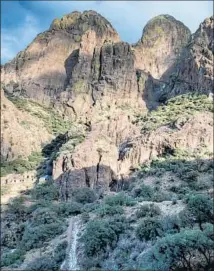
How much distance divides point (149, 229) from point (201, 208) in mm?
4174

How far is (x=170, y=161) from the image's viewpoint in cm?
6109

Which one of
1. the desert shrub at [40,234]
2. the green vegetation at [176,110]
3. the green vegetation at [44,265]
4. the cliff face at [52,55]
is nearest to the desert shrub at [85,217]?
the desert shrub at [40,234]

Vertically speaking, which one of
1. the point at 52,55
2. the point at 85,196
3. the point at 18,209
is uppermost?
the point at 52,55

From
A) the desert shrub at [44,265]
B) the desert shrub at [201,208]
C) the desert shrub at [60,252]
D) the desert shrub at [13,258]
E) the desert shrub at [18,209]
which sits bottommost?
the desert shrub at [13,258]

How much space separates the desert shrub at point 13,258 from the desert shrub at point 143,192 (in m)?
14.5

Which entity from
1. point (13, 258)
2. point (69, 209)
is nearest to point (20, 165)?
point (69, 209)

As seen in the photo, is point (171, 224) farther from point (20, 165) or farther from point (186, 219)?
point (20, 165)

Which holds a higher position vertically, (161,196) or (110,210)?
(161,196)

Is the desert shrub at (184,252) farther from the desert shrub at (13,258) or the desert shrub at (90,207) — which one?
the desert shrub at (90,207)

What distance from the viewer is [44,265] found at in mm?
34562

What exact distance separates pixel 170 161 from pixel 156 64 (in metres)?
69.4

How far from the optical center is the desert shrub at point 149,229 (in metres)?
33.4

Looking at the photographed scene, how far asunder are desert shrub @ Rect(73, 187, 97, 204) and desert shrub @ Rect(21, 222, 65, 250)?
34.6 ft

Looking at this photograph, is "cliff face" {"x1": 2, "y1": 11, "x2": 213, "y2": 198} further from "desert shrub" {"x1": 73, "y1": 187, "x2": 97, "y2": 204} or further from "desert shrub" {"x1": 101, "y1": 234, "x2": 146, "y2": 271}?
"desert shrub" {"x1": 101, "y1": 234, "x2": 146, "y2": 271}
